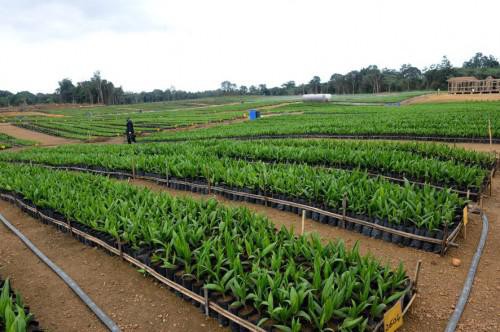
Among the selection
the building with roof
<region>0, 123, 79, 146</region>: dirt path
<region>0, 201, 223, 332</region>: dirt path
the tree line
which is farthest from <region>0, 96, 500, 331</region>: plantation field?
the tree line

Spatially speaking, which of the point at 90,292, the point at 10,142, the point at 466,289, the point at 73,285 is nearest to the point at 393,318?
the point at 466,289

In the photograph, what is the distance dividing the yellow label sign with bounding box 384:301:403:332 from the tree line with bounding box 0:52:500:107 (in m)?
83.2

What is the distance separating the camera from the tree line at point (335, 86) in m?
77.4

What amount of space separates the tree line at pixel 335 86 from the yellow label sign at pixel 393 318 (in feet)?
273

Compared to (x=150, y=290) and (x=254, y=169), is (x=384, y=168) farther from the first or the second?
(x=150, y=290)

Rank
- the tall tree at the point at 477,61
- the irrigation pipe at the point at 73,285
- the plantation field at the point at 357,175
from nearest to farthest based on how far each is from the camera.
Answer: the irrigation pipe at the point at 73,285 < the plantation field at the point at 357,175 < the tall tree at the point at 477,61

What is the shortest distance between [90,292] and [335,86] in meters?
97.4

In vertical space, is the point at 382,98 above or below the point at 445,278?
above

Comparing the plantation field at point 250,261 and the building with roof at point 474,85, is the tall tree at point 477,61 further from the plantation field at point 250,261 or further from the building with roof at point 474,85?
the plantation field at point 250,261

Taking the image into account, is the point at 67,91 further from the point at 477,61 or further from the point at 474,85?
the point at 477,61

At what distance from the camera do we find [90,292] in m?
4.31

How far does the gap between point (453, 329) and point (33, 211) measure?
7.63 metres

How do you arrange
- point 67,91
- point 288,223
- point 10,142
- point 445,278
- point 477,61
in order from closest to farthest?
point 445,278 → point 288,223 → point 10,142 → point 67,91 → point 477,61

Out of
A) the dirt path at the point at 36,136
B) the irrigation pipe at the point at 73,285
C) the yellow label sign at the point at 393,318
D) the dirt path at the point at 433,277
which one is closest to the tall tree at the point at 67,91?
the dirt path at the point at 36,136
